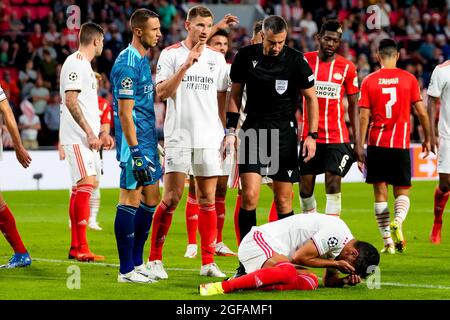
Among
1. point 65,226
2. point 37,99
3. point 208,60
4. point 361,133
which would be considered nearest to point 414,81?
point 361,133

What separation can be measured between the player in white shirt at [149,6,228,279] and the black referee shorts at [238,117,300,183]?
16.0 inches

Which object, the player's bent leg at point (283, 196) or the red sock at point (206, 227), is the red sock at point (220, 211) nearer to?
the red sock at point (206, 227)

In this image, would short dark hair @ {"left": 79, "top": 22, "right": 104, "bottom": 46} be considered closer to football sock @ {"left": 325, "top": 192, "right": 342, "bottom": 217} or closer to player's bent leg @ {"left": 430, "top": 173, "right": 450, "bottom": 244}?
football sock @ {"left": 325, "top": 192, "right": 342, "bottom": 217}

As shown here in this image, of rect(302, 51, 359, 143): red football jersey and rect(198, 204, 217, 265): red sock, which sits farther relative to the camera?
rect(302, 51, 359, 143): red football jersey

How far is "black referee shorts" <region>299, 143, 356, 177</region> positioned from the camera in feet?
37.4

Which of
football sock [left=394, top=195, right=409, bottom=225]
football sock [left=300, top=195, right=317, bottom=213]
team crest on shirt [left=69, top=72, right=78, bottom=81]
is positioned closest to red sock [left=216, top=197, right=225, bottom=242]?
football sock [left=300, top=195, right=317, bottom=213]

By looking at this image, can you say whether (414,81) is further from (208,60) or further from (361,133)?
(208,60)

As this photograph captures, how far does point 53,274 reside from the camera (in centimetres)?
985

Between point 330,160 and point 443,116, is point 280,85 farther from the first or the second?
point 443,116

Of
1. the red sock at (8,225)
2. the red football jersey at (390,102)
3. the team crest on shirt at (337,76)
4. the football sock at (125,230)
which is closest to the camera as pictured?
the football sock at (125,230)

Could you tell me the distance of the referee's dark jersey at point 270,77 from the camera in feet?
30.9

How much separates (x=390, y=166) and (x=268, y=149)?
9.82 ft

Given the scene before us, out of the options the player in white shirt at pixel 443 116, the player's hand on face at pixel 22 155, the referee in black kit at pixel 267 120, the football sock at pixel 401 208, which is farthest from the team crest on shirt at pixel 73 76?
the player in white shirt at pixel 443 116

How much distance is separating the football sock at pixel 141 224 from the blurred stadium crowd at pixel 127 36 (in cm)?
1403
